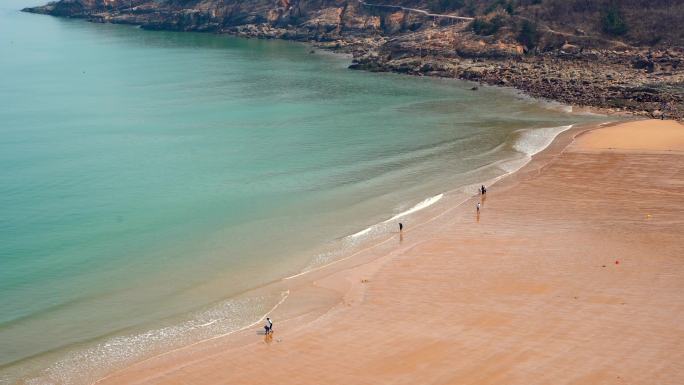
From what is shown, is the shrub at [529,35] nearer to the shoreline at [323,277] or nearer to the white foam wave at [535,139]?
the white foam wave at [535,139]

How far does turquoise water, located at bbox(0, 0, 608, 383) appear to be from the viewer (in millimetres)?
26031

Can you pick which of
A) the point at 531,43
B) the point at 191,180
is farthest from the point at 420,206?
the point at 531,43

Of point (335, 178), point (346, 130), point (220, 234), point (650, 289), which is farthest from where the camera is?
point (346, 130)

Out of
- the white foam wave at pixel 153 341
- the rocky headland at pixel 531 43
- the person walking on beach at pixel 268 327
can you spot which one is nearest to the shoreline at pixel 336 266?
the white foam wave at pixel 153 341

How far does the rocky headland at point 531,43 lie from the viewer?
6694 centimetres

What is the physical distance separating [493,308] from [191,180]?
24.3 metres

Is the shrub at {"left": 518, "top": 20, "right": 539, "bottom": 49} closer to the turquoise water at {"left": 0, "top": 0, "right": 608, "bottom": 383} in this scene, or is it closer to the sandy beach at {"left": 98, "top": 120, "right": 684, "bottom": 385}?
the turquoise water at {"left": 0, "top": 0, "right": 608, "bottom": 383}

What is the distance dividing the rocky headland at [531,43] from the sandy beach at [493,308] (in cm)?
2950

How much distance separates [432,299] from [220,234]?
12844mm

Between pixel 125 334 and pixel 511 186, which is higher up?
pixel 511 186

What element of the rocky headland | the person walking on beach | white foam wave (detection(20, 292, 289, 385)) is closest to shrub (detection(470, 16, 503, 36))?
the rocky headland

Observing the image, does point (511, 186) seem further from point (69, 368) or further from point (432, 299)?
point (69, 368)

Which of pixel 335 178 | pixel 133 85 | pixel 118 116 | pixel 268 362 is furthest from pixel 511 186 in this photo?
pixel 133 85

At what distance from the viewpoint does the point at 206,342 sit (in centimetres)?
2367
